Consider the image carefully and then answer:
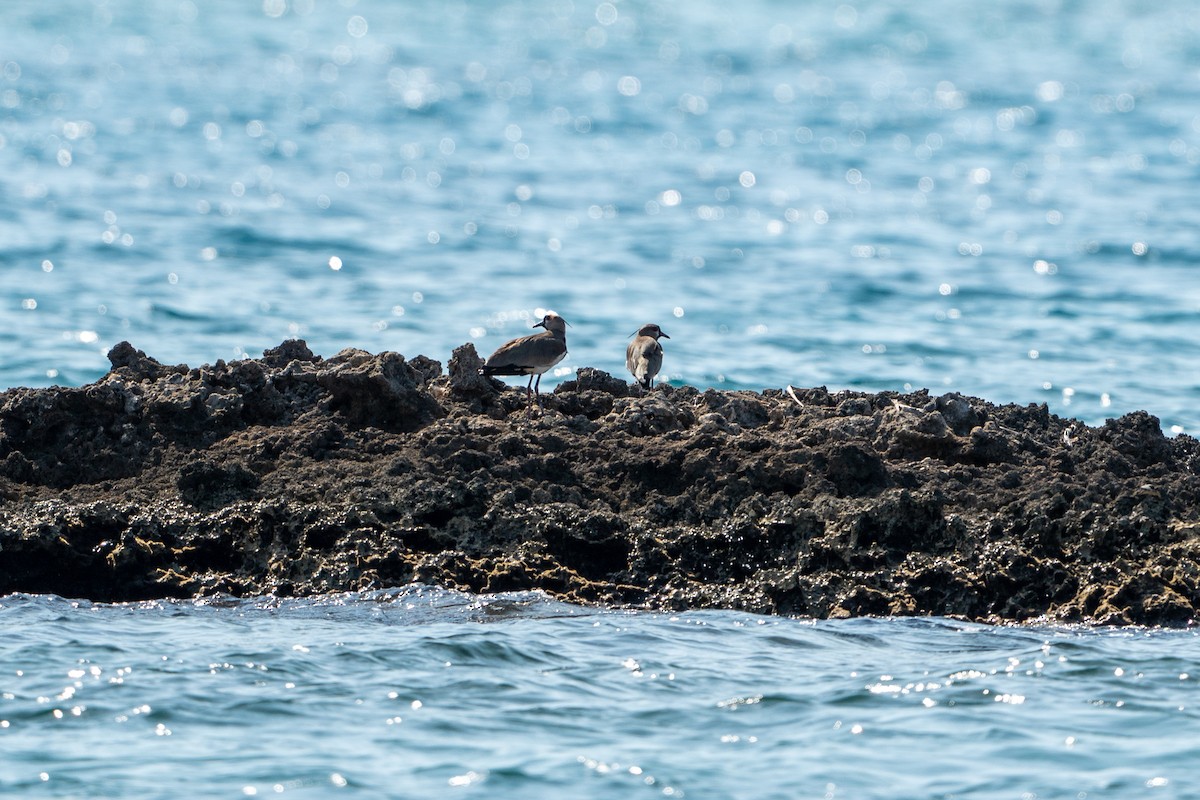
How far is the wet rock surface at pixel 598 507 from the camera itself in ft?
26.5

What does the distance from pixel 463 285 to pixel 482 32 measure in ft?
114

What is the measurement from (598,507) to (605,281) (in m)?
14.8

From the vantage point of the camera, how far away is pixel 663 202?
2981cm

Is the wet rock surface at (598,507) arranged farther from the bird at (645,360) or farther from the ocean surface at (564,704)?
the bird at (645,360)

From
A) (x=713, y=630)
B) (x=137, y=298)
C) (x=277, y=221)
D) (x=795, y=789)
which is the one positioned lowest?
(x=795, y=789)

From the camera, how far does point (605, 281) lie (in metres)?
23.1

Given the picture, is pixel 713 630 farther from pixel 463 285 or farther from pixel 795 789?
pixel 463 285

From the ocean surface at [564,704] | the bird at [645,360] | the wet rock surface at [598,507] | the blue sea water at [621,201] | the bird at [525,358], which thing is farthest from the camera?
the blue sea water at [621,201]

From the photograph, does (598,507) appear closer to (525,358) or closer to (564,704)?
(564,704)

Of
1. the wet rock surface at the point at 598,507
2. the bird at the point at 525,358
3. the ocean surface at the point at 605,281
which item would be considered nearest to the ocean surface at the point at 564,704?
the ocean surface at the point at 605,281

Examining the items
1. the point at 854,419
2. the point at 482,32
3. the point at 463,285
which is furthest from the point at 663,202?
the point at 482,32

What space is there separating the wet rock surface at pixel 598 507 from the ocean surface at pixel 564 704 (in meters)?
0.21

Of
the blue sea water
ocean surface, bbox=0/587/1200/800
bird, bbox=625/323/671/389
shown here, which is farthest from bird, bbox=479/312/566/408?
the blue sea water

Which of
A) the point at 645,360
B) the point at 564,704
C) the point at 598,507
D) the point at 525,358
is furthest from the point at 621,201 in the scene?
the point at 564,704
